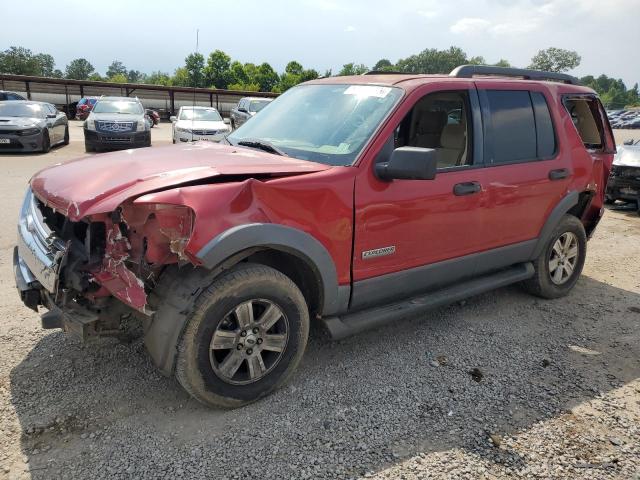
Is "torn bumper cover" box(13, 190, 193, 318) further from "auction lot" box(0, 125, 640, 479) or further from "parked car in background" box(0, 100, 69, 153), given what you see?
"parked car in background" box(0, 100, 69, 153)

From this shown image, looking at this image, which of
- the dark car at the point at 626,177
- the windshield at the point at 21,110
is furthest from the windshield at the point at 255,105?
the dark car at the point at 626,177

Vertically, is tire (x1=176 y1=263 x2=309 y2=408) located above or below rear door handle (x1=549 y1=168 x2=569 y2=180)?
below

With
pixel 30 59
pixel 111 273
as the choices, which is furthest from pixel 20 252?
pixel 30 59

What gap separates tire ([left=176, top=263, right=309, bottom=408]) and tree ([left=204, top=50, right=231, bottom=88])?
68.5 metres

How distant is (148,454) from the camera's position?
8.30 feet

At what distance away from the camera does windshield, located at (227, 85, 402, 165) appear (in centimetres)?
329

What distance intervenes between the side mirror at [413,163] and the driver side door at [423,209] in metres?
0.17

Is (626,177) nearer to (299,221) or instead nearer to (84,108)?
(299,221)

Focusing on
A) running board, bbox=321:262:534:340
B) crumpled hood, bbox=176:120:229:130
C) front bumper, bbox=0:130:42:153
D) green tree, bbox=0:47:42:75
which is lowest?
running board, bbox=321:262:534:340

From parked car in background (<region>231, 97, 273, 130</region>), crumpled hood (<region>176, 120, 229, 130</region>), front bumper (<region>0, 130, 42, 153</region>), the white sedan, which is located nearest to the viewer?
front bumper (<region>0, 130, 42, 153</region>)

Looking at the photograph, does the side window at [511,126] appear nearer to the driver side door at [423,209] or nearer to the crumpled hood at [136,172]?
the driver side door at [423,209]

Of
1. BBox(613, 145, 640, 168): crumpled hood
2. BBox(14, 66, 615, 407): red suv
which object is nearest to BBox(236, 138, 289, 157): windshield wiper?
BBox(14, 66, 615, 407): red suv

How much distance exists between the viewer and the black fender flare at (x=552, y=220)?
4473 mm

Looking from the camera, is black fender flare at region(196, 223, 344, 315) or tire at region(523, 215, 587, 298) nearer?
black fender flare at region(196, 223, 344, 315)
